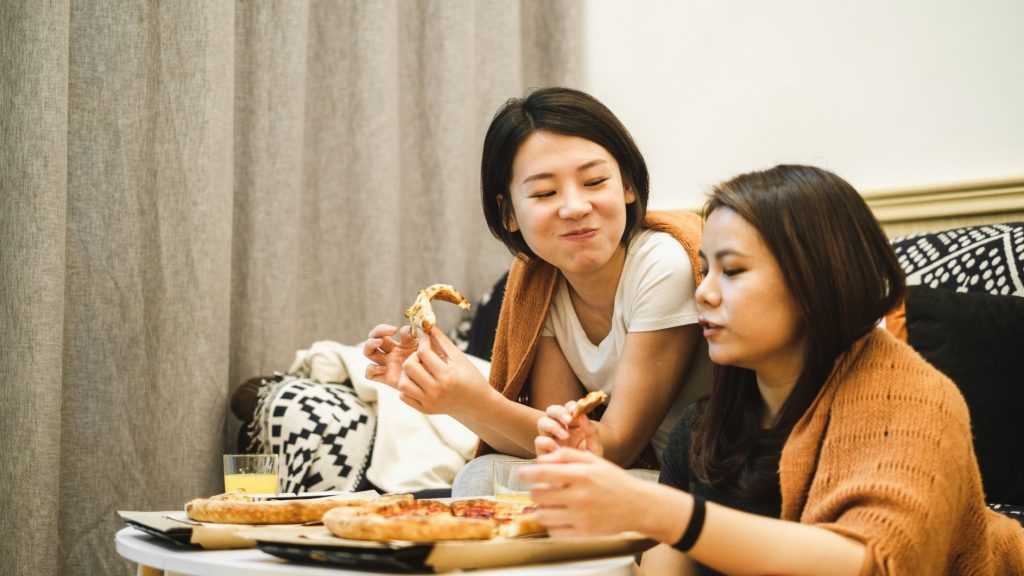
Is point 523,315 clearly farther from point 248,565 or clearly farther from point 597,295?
point 248,565

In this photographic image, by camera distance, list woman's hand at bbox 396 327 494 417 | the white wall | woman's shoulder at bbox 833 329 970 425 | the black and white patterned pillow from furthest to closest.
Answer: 1. the white wall
2. the black and white patterned pillow
3. woman's hand at bbox 396 327 494 417
4. woman's shoulder at bbox 833 329 970 425

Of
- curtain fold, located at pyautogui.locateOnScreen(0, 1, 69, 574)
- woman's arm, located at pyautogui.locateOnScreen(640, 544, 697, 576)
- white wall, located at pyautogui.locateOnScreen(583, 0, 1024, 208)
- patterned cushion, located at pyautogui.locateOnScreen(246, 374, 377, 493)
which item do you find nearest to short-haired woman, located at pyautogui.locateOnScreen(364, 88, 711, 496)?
woman's arm, located at pyautogui.locateOnScreen(640, 544, 697, 576)

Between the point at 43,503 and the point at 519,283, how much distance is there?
1086 mm

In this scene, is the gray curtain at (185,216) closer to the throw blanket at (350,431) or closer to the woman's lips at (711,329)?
the throw blanket at (350,431)

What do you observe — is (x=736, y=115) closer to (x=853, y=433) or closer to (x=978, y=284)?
(x=978, y=284)

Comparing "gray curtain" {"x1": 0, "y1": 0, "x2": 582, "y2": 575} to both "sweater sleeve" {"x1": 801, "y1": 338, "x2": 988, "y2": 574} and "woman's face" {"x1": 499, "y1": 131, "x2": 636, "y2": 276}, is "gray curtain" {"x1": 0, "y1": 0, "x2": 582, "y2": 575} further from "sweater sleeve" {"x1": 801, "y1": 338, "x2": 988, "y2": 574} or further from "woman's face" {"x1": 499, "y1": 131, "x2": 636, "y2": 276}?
"sweater sleeve" {"x1": 801, "y1": 338, "x2": 988, "y2": 574}

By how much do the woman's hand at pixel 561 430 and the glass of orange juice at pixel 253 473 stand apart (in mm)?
503

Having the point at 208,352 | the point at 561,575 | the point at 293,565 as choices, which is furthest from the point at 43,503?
the point at 561,575

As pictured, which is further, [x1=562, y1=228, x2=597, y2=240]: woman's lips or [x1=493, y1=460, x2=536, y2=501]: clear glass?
[x1=562, y1=228, x2=597, y2=240]: woman's lips

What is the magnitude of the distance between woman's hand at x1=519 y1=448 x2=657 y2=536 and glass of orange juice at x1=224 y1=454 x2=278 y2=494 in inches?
28.2

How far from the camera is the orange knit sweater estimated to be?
89cm

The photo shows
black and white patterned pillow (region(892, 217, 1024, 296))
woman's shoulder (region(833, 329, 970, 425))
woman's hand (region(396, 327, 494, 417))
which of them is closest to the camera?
woman's shoulder (region(833, 329, 970, 425))

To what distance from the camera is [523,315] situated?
67.5 inches

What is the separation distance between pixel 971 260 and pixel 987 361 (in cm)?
32
